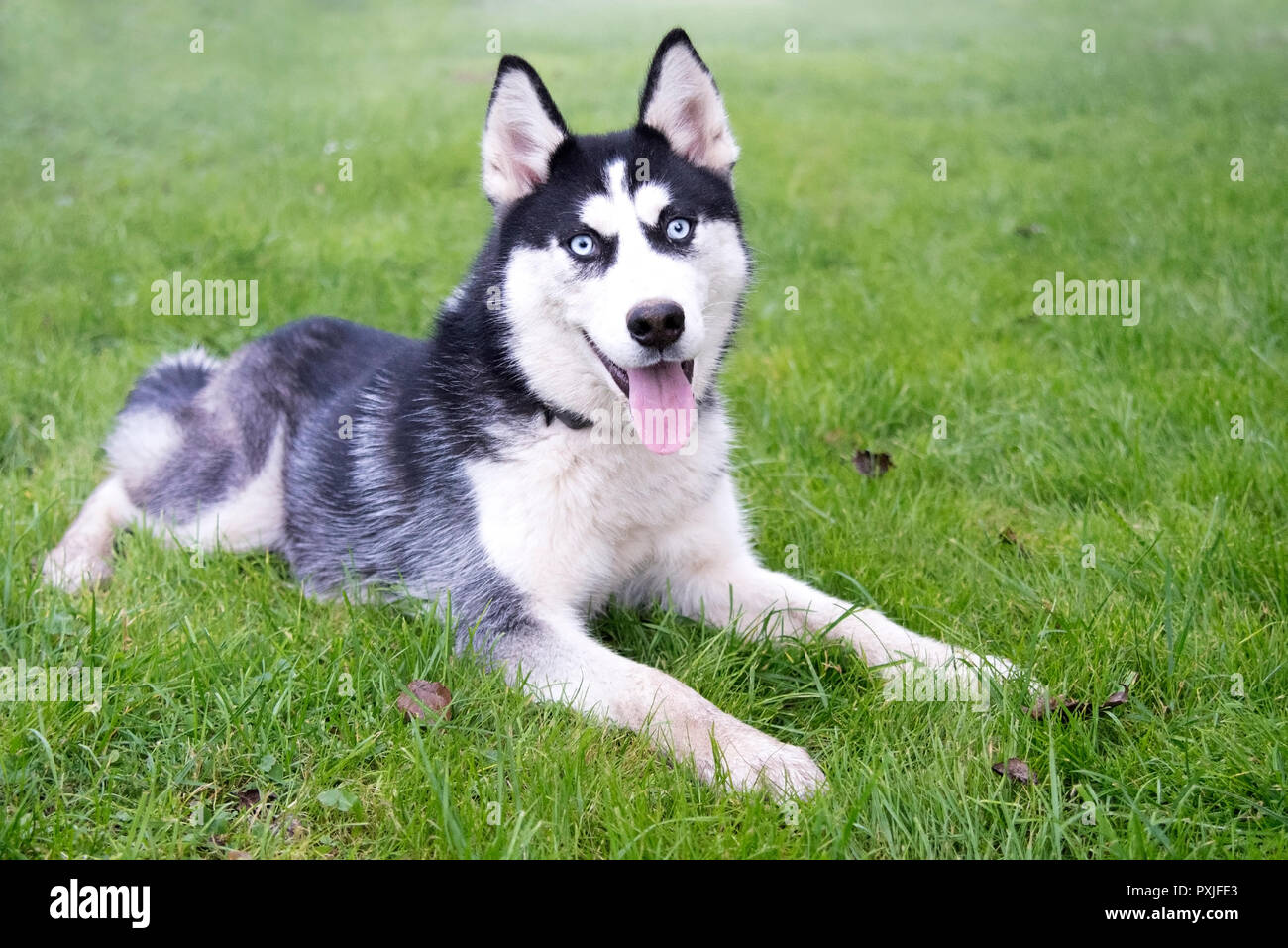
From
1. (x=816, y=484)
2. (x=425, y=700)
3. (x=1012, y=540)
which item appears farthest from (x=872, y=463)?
→ (x=425, y=700)

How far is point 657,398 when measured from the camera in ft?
10.8

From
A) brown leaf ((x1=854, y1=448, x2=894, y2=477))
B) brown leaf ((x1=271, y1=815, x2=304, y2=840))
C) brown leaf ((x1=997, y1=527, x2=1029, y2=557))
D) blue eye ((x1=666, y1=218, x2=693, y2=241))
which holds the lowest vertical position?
brown leaf ((x1=271, y1=815, x2=304, y2=840))

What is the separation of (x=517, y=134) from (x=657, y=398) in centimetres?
96

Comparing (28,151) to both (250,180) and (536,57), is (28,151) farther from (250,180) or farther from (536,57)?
(536,57)

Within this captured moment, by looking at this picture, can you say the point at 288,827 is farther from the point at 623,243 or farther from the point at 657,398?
the point at 623,243

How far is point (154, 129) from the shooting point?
428 inches

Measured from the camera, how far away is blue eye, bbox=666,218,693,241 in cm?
332

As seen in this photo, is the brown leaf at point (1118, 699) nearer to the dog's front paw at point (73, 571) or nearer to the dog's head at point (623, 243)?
the dog's head at point (623, 243)

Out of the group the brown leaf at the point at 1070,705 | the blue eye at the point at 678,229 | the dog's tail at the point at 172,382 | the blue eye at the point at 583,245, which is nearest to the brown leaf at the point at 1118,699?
the brown leaf at the point at 1070,705

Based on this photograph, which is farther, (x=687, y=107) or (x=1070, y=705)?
(x=687, y=107)

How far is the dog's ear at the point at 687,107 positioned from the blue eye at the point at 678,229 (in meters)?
0.35

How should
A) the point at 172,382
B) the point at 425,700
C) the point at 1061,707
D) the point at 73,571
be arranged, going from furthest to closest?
the point at 172,382 → the point at 73,571 → the point at 425,700 → the point at 1061,707

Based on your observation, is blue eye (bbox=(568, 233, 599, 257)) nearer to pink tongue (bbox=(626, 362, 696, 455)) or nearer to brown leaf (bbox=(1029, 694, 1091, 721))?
pink tongue (bbox=(626, 362, 696, 455))

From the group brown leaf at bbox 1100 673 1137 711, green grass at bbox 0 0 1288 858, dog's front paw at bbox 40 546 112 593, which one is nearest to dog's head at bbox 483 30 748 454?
green grass at bbox 0 0 1288 858
